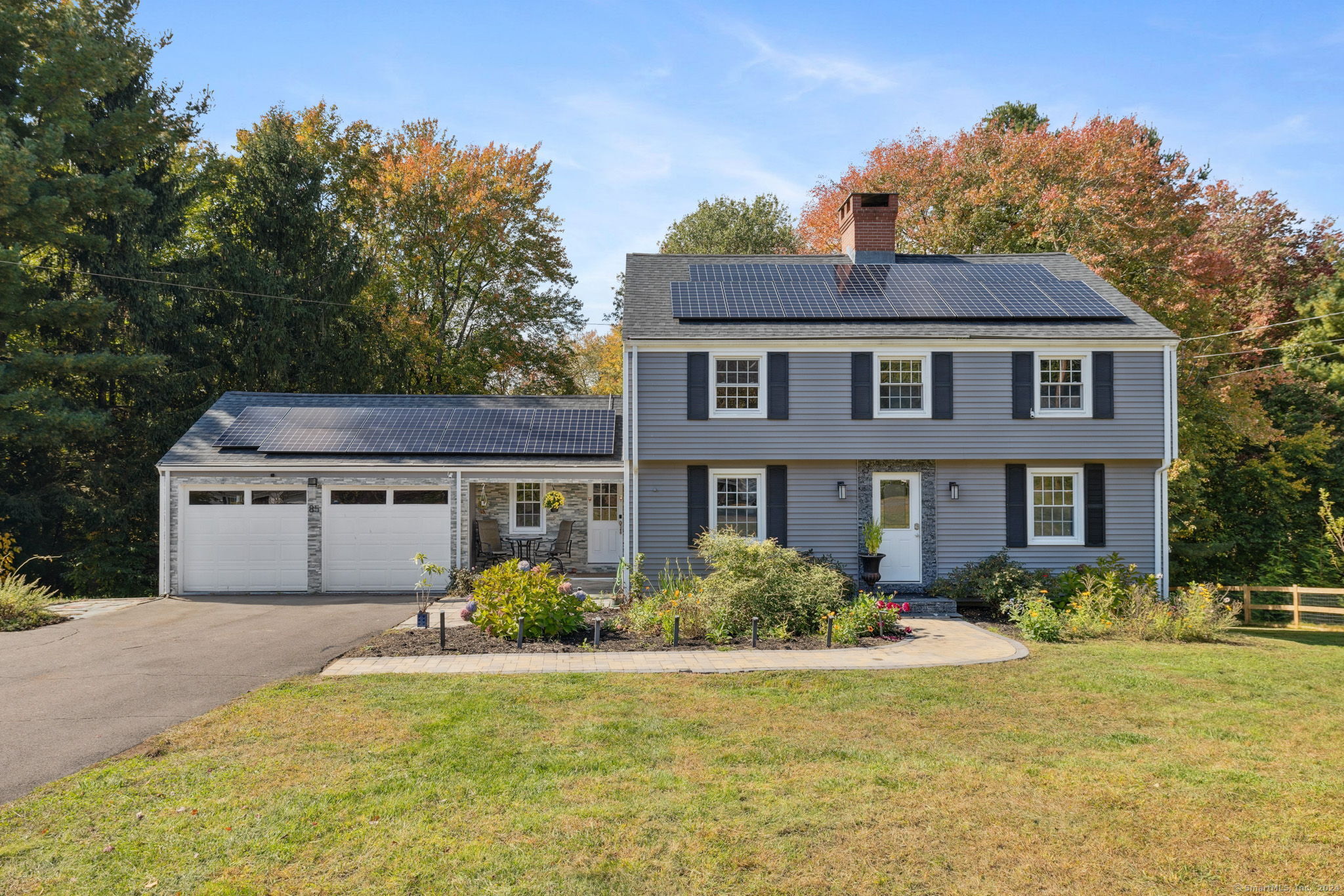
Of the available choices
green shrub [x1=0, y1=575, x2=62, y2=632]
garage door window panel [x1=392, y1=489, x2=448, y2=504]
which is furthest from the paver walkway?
garage door window panel [x1=392, y1=489, x2=448, y2=504]

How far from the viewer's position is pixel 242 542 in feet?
54.9

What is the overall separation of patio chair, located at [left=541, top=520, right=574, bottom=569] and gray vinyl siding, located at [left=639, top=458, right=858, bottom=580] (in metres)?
3.18

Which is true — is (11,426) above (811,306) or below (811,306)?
below

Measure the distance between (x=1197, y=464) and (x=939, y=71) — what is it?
14.3 meters

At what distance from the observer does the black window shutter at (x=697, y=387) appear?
50.8 feet

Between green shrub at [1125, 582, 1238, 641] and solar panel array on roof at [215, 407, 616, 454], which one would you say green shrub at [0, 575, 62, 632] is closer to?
solar panel array on roof at [215, 407, 616, 454]

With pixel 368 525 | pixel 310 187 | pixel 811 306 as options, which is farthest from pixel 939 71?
pixel 310 187

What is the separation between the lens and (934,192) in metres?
25.6

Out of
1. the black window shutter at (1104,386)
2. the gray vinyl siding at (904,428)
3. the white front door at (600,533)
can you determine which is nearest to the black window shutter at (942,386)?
the gray vinyl siding at (904,428)

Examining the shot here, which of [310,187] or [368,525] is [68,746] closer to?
[368,525]

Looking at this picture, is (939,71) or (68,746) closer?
(68,746)

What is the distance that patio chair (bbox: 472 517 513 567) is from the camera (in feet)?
59.2

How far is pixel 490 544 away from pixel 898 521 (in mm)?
8705

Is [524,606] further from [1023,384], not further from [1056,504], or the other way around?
[1056,504]
